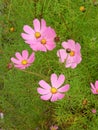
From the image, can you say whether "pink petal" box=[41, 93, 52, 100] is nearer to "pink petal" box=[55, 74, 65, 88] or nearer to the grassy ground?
"pink petal" box=[55, 74, 65, 88]

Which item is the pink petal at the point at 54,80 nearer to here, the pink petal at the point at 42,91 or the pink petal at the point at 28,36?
the pink petal at the point at 42,91

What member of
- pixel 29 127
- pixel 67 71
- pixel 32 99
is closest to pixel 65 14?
pixel 67 71

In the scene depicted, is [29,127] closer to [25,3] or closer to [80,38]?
[80,38]

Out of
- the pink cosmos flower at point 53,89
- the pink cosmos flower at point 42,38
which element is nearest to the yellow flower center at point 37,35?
the pink cosmos flower at point 42,38

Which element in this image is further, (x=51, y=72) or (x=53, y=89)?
(x=51, y=72)

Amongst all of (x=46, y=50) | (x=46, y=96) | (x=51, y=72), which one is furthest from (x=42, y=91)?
(x=51, y=72)

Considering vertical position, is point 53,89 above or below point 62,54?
below

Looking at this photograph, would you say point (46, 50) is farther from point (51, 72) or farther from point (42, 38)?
point (51, 72)

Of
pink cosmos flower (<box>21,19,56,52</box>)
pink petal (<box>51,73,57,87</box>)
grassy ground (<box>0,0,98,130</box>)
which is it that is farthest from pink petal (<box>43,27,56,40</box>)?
grassy ground (<box>0,0,98,130</box>)
